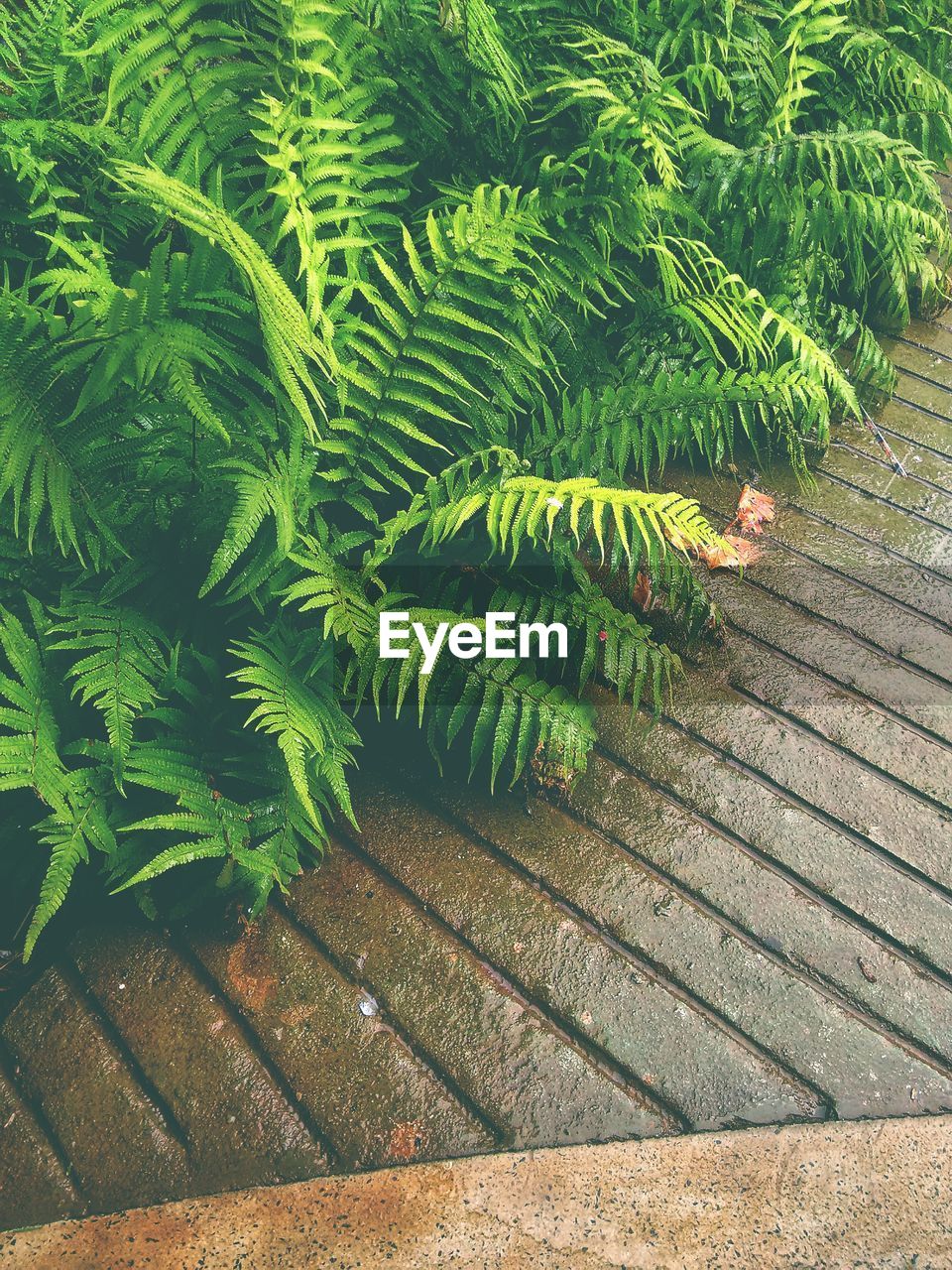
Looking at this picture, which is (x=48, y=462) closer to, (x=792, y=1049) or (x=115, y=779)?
(x=115, y=779)

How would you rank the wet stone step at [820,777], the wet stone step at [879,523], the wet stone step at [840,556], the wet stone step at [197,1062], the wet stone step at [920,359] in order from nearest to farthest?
the wet stone step at [197,1062], the wet stone step at [820,777], the wet stone step at [840,556], the wet stone step at [879,523], the wet stone step at [920,359]

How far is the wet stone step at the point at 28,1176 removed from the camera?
5.05 ft

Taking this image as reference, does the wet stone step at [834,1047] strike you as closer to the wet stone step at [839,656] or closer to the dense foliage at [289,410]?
the dense foliage at [289,410]

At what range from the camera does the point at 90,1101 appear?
1.67 metres

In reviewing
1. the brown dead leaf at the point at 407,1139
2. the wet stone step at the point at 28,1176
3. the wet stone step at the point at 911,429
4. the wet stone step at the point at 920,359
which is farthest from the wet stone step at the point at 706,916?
the wet stone step at the point at 920,359

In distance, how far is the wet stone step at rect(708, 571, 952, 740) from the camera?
234 centimetres

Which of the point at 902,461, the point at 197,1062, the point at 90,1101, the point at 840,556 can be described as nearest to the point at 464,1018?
the point at 197,1062

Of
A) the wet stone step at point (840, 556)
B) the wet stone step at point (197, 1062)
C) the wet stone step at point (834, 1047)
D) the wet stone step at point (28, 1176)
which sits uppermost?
the wet stone step at point (840, 556)

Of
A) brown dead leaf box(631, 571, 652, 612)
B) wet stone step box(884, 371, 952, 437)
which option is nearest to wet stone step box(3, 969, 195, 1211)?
brown dead leaf box(631, 571, 652, 612)

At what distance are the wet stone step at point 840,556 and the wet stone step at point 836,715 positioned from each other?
0.29m

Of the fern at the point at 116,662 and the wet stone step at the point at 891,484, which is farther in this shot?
the wet stone step at the point at 891,484

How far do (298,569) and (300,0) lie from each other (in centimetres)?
116

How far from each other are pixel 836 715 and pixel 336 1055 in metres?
1.45

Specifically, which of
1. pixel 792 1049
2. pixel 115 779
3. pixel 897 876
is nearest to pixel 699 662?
pixel 897 876
